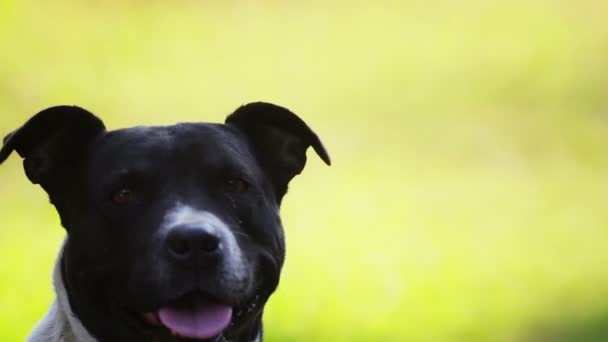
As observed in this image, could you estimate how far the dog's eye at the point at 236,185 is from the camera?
8.32 ft

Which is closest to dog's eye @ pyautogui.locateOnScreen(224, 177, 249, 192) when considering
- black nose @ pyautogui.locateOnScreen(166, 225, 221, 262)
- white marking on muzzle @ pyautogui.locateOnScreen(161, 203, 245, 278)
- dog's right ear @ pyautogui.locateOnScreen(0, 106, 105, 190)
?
white marking on muzzle @ pyautogui.locateOnScreen(161, 203, 245, 278)

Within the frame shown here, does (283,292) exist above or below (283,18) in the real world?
below

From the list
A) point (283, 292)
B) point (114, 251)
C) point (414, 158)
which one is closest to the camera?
point (114, 251)

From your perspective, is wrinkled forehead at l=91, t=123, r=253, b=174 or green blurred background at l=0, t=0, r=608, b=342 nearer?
wrinkled forehead at l=91, t=123, r=253, b=174

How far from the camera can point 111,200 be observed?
8.09 feet

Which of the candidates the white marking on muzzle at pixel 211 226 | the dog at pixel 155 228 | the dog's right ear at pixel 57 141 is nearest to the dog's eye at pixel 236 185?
the dog at pixel 155 228

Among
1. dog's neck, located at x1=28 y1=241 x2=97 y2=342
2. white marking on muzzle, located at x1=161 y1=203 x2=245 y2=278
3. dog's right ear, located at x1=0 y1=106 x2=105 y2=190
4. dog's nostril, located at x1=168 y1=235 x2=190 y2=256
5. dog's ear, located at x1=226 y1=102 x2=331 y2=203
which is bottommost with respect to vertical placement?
dog's neck, located at x1=28 y1=241 x2=97 y2=342

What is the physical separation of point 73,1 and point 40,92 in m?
0.36

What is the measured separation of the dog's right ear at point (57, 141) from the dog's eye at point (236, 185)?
13.8 inches

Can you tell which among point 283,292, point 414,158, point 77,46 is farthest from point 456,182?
point 77,46

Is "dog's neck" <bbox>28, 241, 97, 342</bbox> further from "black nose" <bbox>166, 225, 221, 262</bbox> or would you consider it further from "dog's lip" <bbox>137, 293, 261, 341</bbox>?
"black nose" <bbox>166, 225, 221, 262</bbox>

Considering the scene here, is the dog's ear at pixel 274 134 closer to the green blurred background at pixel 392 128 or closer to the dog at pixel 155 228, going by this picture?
the dog at pixel 155 228

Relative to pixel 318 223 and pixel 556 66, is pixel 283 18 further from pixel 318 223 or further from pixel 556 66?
pixel 556 66

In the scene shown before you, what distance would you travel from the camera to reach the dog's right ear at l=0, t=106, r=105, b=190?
261cm
